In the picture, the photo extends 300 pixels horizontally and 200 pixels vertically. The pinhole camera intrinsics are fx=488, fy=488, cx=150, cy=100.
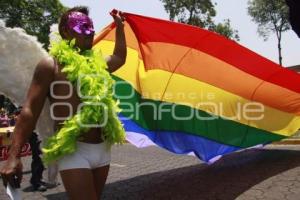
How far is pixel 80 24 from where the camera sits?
2750 millimetres

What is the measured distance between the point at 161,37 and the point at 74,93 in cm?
284

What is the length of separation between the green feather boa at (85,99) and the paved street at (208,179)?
7.68 feet

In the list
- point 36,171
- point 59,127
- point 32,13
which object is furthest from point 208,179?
point 32,13

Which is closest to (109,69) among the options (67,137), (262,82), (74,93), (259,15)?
(74,93)

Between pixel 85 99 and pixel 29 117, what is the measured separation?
0.33 m

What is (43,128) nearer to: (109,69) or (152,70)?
(109,69)

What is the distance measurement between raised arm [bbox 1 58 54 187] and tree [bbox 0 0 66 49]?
26612 millimetres

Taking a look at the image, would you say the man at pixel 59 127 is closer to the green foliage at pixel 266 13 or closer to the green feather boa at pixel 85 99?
the green feather boa at pixel 85 99

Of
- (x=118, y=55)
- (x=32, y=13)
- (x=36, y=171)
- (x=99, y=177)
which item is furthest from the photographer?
(x=32, y=13)

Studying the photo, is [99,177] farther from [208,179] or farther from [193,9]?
[193,9]

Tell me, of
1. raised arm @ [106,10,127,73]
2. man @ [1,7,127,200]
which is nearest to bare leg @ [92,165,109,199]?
man @ [1,7,127,200]

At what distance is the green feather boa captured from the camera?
2.58 meters

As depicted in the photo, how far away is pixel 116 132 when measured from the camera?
2.76 meters

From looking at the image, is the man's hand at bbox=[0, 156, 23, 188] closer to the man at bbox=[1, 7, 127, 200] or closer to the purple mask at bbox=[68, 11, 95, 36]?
the man at bbox=[1, 7, 127, 200]
